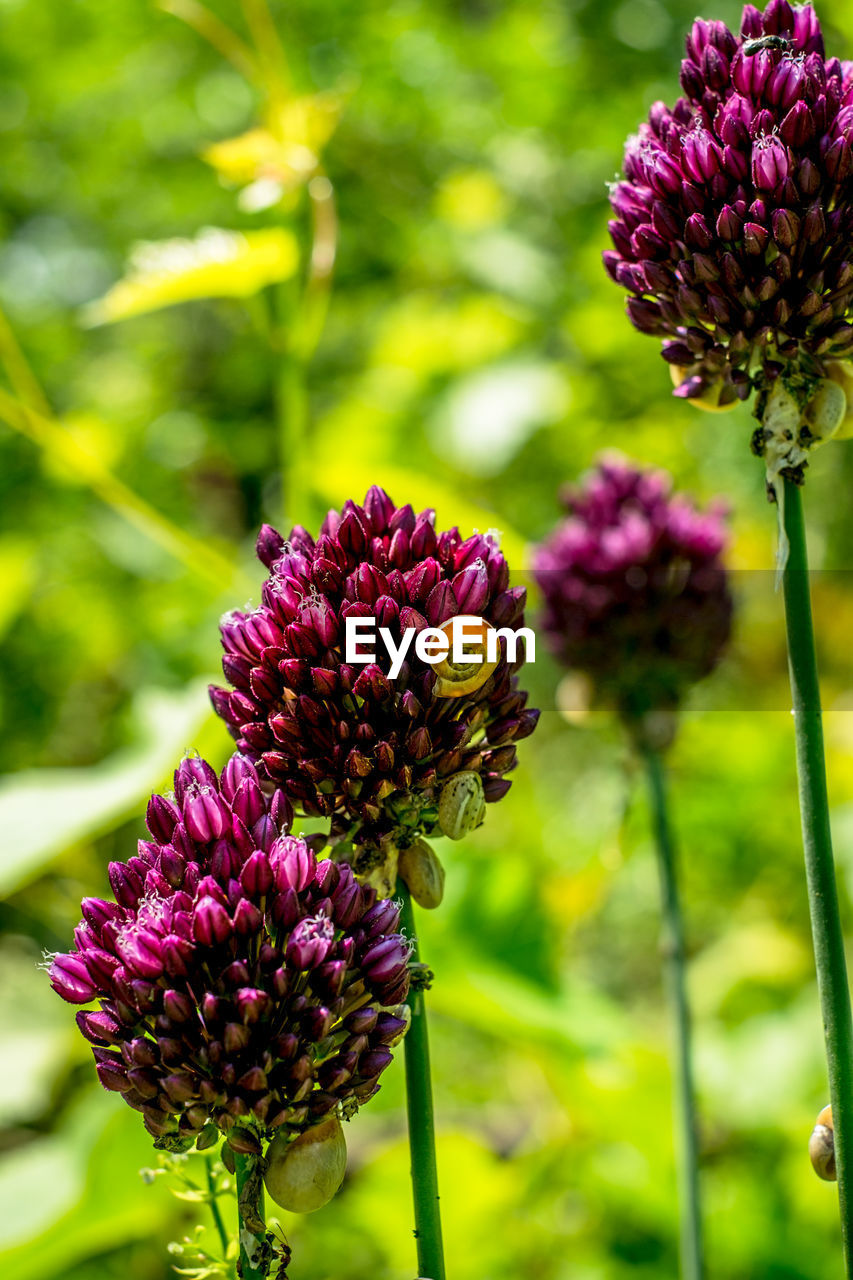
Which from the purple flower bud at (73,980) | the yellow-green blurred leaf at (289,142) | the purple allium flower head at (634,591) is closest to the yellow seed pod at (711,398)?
the purple flower bud at (73,980)

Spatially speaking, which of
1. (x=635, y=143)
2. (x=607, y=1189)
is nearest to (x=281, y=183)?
(x=635, y=143)

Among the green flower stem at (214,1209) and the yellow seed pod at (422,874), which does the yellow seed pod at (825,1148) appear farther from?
the green flower stem at (214,1209)

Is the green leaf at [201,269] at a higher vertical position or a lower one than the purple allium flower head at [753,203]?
higher

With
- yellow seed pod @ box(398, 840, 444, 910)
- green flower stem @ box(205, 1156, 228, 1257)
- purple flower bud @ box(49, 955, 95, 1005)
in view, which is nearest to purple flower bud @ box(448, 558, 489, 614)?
yellow seed pod @ box(398, 840, 444, 910)

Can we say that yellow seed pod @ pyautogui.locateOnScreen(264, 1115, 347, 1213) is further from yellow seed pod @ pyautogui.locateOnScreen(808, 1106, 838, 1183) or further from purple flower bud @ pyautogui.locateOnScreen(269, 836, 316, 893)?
yellow seed pod @ pyautogui.locateOnScreen(808, 1106, 838, 1183)

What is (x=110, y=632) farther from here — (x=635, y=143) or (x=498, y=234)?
(x=635, y=143)
